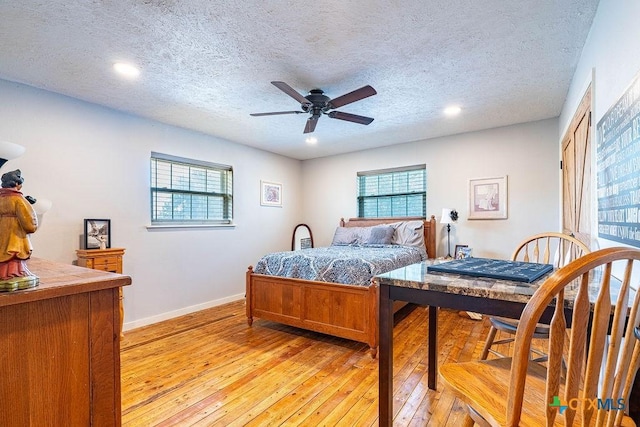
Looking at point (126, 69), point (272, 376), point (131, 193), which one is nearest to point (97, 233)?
point (131, 193)

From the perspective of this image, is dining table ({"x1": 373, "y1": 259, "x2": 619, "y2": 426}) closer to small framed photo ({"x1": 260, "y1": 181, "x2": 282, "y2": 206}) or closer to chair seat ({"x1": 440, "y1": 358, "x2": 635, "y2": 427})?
chair seat ({"x1": 440, "y1": 358, "x2": 635, "y2": 427})

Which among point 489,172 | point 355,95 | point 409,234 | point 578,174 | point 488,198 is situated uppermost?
point 355,95

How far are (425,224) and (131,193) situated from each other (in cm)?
378

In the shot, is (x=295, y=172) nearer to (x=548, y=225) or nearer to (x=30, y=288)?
(x=548, y=225)

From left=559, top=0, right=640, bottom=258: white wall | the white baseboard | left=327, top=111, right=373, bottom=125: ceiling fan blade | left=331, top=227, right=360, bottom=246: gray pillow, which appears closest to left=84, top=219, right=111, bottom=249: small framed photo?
the white baseboard

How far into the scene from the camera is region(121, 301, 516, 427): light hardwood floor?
6.05 feet

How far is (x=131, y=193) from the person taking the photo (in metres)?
3.39

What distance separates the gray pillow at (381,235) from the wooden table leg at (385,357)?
2952mm

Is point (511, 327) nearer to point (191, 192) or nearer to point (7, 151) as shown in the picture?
point (7, 151)

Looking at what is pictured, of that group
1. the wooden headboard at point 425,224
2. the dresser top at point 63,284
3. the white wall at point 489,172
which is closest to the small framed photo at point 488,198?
the white wall at point 489,172

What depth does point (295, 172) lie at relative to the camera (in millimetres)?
5703

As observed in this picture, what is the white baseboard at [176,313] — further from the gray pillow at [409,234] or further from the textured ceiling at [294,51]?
the gray pillow at [409,234]

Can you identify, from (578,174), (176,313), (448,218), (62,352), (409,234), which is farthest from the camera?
(409,234)

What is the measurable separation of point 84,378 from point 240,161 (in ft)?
12.9
